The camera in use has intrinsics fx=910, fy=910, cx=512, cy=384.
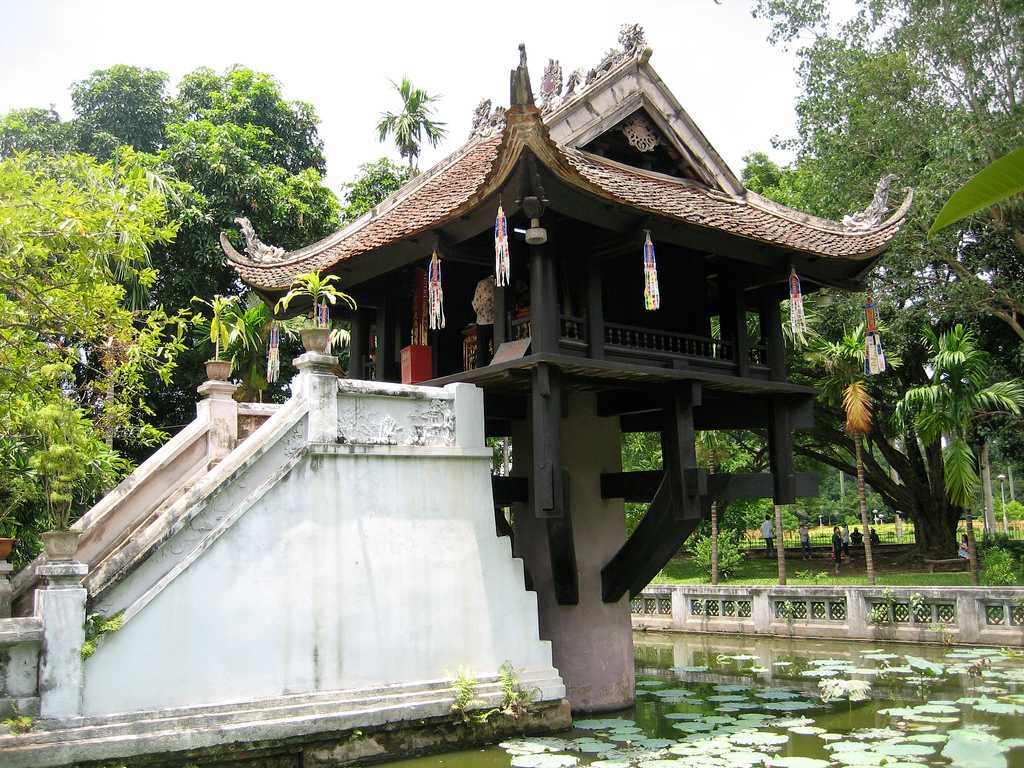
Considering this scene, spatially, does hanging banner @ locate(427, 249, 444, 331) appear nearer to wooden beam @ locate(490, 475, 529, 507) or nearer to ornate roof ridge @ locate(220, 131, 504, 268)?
wooden beam @ locate(490, 475, 529, 507)

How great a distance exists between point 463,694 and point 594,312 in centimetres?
370

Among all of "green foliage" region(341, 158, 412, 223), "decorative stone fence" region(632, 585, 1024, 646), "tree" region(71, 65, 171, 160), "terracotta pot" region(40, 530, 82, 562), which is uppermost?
"tree" region(71, 65, 171, 160)

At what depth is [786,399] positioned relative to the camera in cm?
1053

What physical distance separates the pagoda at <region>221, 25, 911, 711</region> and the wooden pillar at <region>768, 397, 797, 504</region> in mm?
22

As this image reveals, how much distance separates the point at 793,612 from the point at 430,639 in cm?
925

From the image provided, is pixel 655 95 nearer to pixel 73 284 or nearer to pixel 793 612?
pixel 73 284

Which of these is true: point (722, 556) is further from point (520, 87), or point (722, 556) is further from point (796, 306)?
point (520, 87)

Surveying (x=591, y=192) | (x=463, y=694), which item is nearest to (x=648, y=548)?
(x=463, y=694)

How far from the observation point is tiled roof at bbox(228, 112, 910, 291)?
28.5ft

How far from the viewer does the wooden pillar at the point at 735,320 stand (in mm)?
9961

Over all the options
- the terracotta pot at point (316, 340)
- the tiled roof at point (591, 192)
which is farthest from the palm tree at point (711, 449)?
the terracotta pot at point (316, 340)

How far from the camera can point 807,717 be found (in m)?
8.95

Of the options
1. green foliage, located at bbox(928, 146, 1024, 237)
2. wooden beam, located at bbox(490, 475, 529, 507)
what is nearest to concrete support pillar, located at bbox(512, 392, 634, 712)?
wooden beam, located at bbox(490, 475, 529, 507)

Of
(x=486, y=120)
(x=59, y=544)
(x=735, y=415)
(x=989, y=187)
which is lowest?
(x=59, y=544)
